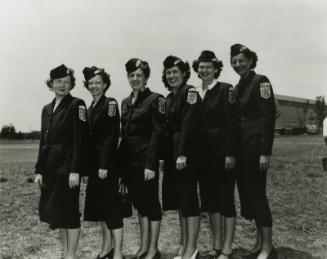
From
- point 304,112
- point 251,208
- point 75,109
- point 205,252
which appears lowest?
point 205,252

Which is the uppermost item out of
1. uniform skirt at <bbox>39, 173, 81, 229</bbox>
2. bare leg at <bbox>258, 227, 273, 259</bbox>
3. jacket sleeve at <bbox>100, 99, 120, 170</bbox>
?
jacket sleeve at <bbox>100, 99, 120, 170</bbox>

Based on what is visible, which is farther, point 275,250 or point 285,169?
point 285,169

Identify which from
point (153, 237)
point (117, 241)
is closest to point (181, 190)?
point (153, 237)

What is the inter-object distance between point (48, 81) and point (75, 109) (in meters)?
0.48

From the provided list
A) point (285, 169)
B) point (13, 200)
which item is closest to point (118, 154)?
point (13, 200)

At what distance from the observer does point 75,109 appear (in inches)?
142

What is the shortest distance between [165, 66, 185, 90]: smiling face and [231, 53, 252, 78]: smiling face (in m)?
0.51

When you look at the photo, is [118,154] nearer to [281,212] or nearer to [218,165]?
[218,165]

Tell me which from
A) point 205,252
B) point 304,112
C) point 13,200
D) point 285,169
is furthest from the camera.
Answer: point 304,112

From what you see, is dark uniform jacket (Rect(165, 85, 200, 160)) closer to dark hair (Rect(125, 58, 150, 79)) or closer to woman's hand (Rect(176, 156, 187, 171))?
woman's hand (Rect(176, 156, 187, 171))

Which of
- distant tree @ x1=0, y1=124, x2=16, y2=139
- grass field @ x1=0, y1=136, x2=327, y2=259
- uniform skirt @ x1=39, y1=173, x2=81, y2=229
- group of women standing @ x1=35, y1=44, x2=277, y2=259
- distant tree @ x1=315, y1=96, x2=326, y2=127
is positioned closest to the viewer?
uniform skirt @ x1=39, y1=173, x2=81, y2=229

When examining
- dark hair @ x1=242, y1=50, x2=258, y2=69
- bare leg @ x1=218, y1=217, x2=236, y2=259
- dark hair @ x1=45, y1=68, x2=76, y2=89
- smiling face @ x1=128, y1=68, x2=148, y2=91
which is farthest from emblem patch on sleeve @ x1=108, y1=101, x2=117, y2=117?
bare leg @ x1=218, y1=217, x2=236, y2=259

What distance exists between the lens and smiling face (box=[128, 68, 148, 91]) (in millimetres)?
3887

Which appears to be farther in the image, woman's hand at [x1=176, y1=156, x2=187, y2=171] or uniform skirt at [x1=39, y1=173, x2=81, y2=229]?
woman's hand at [x1=176, y1=156, x2=187, y2=171]
